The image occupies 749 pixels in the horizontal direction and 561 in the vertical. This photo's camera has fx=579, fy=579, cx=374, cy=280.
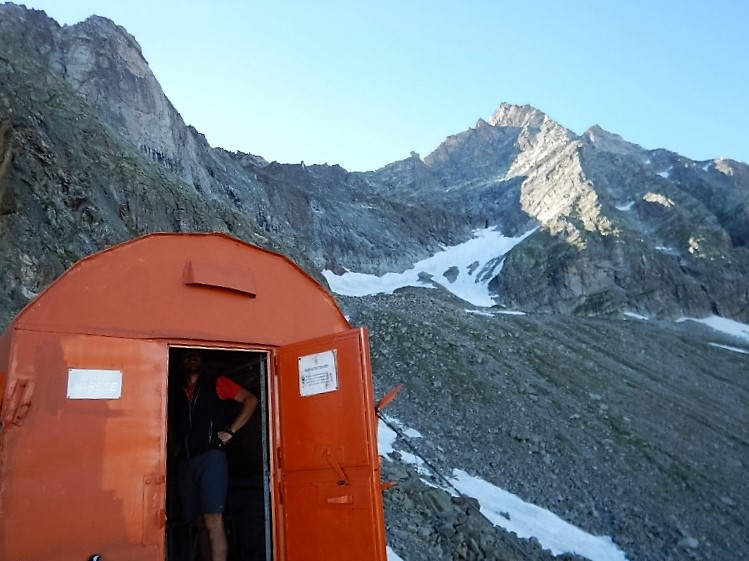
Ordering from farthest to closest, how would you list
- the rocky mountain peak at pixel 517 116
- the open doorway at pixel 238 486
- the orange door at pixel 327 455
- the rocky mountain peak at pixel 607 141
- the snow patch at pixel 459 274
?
the rocky mountain peak at pixel 517 116, the rocky mountain peak at pixel 607 141, the snow patch at pixel 459 274, the open doorway at pixel 238 486, the orange door at pixel 327 455

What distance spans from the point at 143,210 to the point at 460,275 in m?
49.9

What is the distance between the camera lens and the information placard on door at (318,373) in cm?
489

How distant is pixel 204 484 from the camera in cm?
515

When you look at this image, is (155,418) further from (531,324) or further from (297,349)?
(531,324)

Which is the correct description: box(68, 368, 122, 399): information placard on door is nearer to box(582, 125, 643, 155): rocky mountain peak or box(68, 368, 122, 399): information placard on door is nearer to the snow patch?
the snow patch

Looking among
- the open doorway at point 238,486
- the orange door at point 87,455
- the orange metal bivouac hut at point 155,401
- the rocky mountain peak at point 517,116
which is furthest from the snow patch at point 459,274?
the rocky mountain peak at point 517,116

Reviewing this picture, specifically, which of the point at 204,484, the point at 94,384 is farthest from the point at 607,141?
the point at 94,384

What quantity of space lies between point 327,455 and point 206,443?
126cm

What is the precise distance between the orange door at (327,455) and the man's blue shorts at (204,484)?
513 millimetres

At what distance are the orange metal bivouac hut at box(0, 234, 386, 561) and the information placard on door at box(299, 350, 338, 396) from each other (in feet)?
0.04

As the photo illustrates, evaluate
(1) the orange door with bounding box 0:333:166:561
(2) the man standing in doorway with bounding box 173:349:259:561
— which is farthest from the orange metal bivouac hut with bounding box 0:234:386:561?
(2) the man standing in doorway with bounding box 173:349:259:561

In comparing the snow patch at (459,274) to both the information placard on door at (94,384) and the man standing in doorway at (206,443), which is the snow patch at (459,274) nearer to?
the man standing in doorway at (206,443)

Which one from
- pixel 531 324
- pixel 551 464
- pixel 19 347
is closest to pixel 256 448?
pixel 19 347

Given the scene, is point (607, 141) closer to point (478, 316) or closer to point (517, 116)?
point (517, 116)
